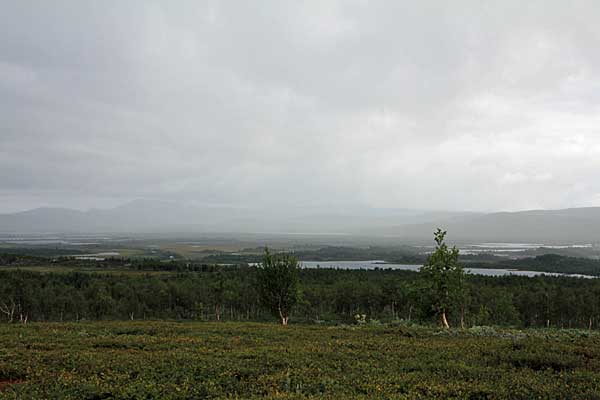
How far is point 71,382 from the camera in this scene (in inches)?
434

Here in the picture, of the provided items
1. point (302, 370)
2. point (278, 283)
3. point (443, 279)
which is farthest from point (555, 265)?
point (302, 370)

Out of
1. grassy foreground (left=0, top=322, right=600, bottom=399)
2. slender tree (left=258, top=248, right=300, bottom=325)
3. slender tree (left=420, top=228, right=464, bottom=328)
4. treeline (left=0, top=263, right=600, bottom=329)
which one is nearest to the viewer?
grassy foreground (left=0, top=322, right=600, bottom=399)

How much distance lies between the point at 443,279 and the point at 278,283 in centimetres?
1772

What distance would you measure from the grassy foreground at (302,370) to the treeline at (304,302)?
170ft

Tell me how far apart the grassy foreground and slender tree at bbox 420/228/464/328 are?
17452mm

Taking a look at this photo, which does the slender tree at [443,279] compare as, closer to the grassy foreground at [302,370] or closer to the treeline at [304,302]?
the grassy foreground at [302,370]

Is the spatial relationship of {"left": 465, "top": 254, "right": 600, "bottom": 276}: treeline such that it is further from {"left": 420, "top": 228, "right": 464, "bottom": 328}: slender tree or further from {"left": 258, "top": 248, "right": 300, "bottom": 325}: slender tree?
{"left": 258, "top": 248, "right": 300, "bottom": 325}: slender tree

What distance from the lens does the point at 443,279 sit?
3453 cm

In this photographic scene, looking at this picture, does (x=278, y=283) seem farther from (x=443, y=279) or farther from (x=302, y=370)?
(x=302, y=370)

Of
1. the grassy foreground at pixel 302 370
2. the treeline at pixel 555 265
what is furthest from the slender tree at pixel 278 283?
the treeline at pixel 555 265

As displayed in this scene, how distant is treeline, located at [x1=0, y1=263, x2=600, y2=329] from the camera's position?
69.0 m

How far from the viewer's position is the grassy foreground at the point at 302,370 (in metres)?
10.2

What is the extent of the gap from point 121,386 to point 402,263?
200739 mm

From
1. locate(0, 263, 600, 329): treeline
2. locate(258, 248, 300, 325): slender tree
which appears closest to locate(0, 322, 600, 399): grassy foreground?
locate(258, 248, 300, 325): slender tree
